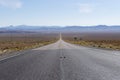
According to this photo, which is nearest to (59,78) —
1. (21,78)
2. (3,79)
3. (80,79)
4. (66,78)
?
(66,78)

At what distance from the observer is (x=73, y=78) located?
9102 millimetres

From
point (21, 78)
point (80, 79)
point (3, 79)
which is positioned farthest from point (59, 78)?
point (3, 79)

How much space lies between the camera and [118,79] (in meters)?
8.83

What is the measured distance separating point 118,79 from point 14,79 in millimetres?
3866

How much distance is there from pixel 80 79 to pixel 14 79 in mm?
2464

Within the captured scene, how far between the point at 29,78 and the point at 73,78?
1.68 m

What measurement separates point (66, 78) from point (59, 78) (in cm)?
27

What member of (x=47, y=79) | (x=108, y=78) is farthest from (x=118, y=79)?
(x=47, y=79)

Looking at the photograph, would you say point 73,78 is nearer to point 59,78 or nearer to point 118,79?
point 59,78

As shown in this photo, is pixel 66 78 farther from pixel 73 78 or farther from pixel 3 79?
pixel 3 79

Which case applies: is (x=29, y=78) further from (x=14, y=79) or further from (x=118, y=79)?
(x=118, y=79)

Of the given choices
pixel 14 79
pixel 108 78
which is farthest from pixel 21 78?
pixel 108 78

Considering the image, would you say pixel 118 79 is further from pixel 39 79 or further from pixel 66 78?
pixel 39 79

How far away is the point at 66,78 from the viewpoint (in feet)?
29.8
